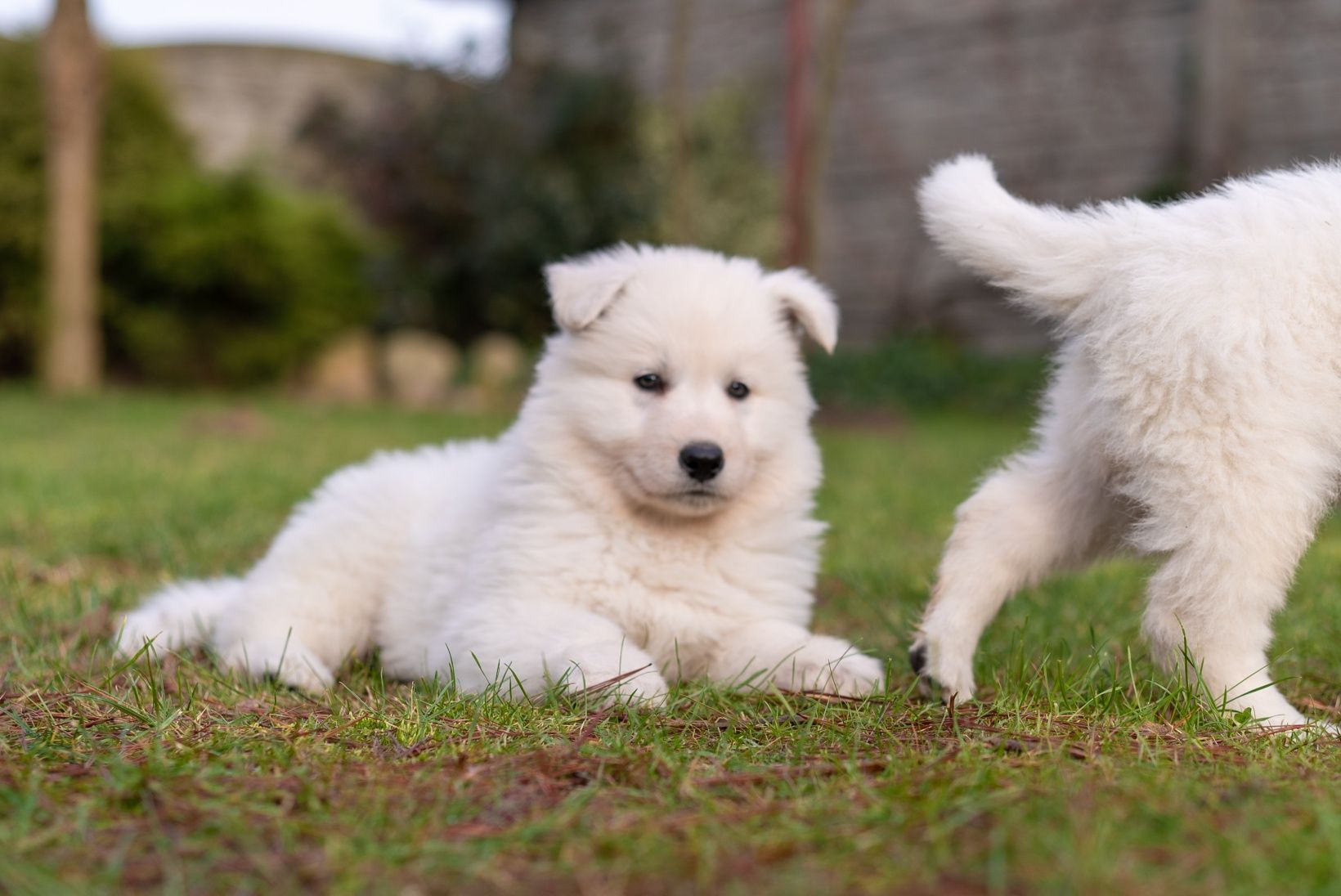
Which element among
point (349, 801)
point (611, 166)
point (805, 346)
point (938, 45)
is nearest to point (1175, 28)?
point (938, 45)

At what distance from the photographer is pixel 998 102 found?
1266cm

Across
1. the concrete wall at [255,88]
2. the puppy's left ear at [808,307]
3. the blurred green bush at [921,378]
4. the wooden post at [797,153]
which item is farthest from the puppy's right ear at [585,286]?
the concrete wall at [255,88]

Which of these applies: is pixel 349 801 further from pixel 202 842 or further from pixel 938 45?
pixel 938 45

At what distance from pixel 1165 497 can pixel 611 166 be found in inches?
486

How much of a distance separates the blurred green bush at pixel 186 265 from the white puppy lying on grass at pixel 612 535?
1029 cm

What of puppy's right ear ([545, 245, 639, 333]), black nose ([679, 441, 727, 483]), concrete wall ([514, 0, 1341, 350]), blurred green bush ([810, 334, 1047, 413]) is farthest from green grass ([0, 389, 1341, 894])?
concrete wall ([514, 0, 1341, 350])

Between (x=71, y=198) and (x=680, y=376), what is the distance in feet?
36.1

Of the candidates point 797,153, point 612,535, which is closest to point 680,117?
point 797,153

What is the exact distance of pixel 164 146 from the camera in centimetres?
1463

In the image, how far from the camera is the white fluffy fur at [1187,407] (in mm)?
2307

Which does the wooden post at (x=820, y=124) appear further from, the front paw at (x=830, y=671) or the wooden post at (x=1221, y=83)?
the front paw at (x=830, y=671)

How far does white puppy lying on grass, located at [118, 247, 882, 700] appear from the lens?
277 cm

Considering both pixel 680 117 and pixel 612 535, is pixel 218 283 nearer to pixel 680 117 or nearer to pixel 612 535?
pixel 680 117

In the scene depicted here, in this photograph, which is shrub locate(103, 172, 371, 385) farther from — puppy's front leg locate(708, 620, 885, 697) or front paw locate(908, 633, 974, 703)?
front paw locate(908, 633, 974, 703)
